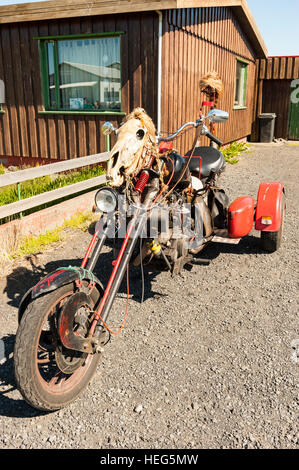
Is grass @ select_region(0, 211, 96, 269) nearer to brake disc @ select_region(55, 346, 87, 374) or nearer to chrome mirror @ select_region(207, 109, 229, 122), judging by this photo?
brake disc @ select_region(55, 346, 87, 374)

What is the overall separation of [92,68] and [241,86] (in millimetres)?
8755

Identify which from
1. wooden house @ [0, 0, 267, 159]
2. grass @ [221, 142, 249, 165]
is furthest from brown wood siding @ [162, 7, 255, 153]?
grass @ [221, 142, 249, 165]

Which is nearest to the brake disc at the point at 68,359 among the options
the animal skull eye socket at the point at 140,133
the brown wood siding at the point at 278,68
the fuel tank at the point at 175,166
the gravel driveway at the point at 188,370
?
the gravel driveway at the point at 188,370

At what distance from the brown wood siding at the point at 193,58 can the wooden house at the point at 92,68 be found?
22 millimetres

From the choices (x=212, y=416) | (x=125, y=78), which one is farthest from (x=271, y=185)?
(x=125, y=78)

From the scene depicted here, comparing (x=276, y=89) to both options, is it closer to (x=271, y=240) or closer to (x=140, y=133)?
(x=271, y=240)

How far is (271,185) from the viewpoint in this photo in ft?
17.0

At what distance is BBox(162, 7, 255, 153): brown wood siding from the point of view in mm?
8453

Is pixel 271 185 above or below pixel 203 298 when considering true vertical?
Result: above

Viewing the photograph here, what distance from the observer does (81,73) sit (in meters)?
9.20

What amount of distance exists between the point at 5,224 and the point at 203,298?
2.70 m

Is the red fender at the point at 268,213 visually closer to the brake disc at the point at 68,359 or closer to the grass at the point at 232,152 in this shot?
the brake disc at the point at 68,359
